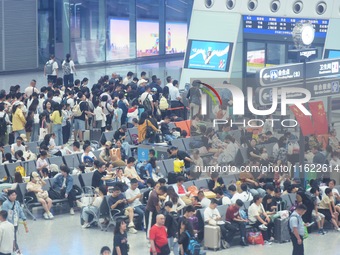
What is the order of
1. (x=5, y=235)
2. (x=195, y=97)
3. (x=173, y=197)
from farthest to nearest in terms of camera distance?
(x=195, y=97), (x=173, y=197), (x=5, y=235)

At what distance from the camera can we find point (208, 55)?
38.7 meters

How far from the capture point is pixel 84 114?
31531mm

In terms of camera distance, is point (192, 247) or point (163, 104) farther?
point (163, 104)

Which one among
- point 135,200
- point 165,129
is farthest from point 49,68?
point 135,200

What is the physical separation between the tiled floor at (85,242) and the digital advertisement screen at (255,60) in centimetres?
1495

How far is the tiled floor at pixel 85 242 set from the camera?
22.0 meters

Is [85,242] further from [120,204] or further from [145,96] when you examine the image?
[145,96]

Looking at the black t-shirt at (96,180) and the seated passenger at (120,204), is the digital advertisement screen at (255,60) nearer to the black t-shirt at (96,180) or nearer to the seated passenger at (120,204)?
the black t-shirt at (96,180)

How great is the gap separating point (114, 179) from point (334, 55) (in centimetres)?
1279

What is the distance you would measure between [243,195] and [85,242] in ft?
11.3

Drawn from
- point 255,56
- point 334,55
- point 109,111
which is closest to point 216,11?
point 255,56

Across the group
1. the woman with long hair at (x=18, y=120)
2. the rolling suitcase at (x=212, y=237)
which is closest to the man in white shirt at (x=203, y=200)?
the rolling suitcase at (x=212, y=237)

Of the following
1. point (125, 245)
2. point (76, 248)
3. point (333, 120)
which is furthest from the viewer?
point (333, 120)

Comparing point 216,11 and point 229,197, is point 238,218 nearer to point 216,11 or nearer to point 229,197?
point 229,197
